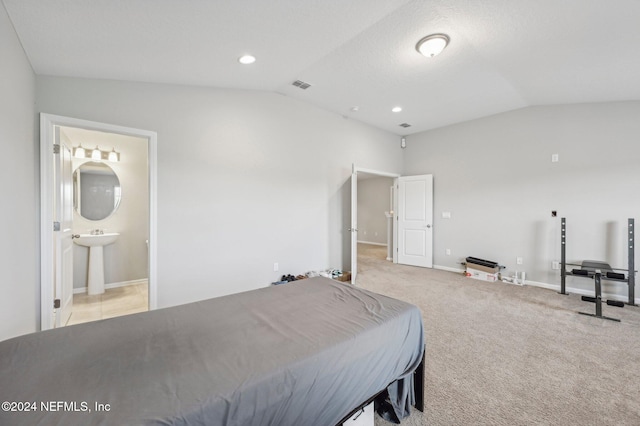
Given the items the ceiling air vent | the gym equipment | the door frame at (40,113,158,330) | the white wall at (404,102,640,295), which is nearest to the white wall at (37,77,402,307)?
the door frame at (40,113,158,330)

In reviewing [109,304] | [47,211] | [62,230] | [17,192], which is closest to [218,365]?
[17,192]

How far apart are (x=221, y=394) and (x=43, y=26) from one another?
2.54 metres

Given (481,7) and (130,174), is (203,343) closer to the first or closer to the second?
(481,7)

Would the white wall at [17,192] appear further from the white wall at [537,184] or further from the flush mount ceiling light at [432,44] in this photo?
the white wall at [537,184]

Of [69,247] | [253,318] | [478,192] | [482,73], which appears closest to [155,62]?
[69,247]

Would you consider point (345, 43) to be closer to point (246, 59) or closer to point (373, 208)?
point (246, 59)

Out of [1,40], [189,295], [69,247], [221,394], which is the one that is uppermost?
[1,40]

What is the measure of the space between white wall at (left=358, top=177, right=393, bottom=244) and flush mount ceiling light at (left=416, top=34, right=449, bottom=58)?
599cm

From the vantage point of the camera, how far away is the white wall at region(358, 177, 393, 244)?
8.83 meters

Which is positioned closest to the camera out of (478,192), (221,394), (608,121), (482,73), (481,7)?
(221,394)

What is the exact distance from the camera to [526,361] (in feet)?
6.98

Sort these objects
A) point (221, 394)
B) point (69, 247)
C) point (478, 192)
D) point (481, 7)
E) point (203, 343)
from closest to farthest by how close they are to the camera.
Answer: point (221, 394) < point (203, 343) < point (481, 7) < point (69, 247) < point (478, 192)

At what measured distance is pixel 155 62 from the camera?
2.38 meters

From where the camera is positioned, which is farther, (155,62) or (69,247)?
(69,247)
